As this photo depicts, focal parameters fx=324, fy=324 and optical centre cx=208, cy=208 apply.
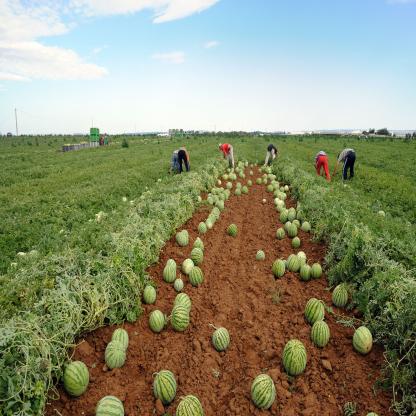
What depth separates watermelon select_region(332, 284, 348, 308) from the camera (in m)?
5.04

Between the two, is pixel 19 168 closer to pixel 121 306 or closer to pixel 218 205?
pixel 218 205

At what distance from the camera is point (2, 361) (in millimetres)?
2994

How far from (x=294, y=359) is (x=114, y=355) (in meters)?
2.12

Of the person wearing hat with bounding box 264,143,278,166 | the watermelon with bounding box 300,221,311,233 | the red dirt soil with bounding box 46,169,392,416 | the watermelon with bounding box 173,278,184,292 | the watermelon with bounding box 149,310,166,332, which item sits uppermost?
the person wearing hat with bounding box 264,143,278,166

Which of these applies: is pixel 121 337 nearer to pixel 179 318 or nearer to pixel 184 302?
pixel 179 318

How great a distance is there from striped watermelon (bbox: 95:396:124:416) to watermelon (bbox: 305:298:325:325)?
2.77m

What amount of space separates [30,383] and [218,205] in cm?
769

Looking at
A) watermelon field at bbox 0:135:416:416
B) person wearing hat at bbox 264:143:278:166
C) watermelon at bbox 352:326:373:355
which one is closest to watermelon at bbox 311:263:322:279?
watermelon field at bbox 0:135:416:416

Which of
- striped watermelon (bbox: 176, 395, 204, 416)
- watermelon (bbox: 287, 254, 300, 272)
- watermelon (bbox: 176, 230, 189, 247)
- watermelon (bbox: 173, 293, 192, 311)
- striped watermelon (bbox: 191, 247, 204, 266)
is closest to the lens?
striped watermelon (bbox: 176, 395, 204, 416)

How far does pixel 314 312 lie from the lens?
15.3 ft

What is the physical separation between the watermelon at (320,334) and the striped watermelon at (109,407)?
2541 mm

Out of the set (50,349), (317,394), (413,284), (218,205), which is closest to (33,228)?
(218,205)

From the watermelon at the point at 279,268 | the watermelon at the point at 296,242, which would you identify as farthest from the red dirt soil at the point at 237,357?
the watermelon at the point at 296,242

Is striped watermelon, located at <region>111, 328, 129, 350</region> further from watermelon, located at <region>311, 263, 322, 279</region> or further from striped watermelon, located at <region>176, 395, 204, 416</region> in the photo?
watermelon, located at <region>311, 263, 322, 279</region>
